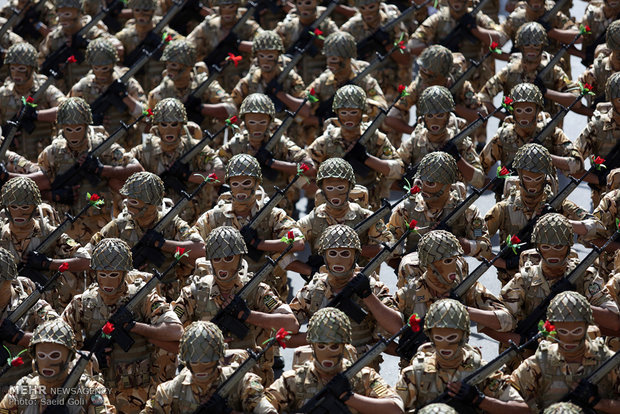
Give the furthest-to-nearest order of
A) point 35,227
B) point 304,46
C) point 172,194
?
point 304,46
point 172,194
point 35,227

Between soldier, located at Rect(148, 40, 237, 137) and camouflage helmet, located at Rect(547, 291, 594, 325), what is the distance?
819 cm

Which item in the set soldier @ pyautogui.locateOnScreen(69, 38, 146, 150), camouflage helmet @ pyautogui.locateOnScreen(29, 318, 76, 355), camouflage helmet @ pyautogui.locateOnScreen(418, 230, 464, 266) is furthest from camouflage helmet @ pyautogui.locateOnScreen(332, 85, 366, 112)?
camouflage helmet @ pyautogui.locateOnScreen(29, 318, 76, 355)

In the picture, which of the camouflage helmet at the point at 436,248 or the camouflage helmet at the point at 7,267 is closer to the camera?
the camouflage helmet at the point at 436,248

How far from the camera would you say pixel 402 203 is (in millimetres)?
16469

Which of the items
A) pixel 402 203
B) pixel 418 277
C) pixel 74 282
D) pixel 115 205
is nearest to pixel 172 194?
pixel 115 205

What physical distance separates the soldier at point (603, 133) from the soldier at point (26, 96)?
7335 mm

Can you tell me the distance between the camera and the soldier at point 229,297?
47.5ft

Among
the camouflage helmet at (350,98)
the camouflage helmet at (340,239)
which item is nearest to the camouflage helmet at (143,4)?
the camouflage helmet at (350,98)

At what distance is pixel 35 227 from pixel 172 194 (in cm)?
256

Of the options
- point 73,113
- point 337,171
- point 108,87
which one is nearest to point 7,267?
point 337,171

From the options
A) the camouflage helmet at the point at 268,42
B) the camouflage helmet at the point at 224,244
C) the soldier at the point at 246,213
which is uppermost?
the camouflage helmet at the point at 224,244

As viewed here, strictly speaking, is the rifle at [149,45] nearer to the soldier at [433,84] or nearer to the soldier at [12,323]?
the soldier at [433,84]

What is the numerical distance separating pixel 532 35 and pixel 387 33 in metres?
2.72

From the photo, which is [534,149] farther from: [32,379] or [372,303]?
[32,379]
